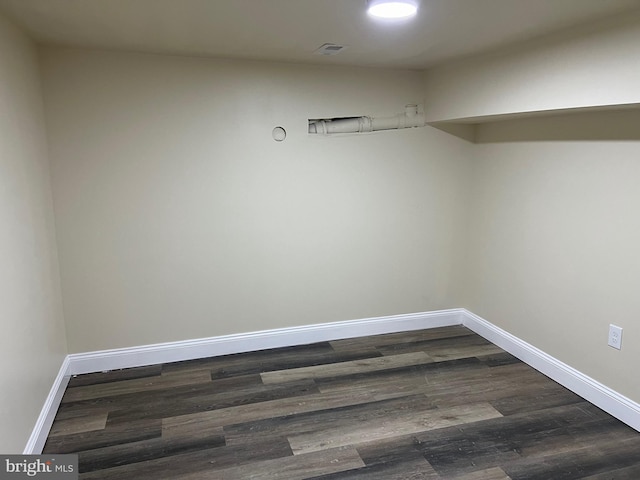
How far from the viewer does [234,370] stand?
315cm

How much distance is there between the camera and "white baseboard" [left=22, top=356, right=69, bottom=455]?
86.2 inches

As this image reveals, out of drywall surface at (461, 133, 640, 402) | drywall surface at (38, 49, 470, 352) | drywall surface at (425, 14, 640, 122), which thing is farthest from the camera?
drywall surface at (38, 49, 470, 352)

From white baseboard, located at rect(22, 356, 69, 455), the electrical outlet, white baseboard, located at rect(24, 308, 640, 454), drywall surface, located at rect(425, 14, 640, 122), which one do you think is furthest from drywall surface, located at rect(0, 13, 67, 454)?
the electrical outlet

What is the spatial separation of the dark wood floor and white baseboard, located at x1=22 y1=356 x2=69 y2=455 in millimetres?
53

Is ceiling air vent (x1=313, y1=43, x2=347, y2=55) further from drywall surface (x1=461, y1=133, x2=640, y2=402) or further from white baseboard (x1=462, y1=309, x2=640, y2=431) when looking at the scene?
white baseboard (x1=462, y1=309, x2=640, y2=431)

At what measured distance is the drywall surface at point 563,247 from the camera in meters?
2.49

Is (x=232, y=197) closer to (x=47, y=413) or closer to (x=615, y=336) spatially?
(x=47, y=413)

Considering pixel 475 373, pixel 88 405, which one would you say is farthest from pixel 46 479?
pixel 475 373

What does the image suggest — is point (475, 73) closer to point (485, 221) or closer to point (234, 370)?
point (485, 221)

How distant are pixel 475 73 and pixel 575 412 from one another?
214 cm

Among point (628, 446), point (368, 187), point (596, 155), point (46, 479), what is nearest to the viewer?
point (46, 479)

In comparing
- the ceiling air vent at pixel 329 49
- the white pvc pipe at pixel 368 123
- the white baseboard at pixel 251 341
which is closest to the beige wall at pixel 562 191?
the white pvc pipe at pixel 368 123

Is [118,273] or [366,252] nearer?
[118,273]

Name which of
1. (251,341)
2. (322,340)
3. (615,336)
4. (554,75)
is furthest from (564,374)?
(251,341)
